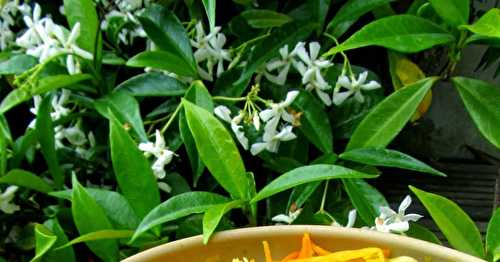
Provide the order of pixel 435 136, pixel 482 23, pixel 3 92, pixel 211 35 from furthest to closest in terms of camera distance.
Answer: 1. pixel 435 136
2. pixel 3 92
3. pixel 211 35
4. pixel 482 23

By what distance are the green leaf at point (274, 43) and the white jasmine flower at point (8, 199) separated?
0.25 metres

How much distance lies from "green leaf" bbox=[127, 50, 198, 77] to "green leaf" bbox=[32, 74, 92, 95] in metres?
0.06

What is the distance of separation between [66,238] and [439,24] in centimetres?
40

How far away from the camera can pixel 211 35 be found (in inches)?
26.4

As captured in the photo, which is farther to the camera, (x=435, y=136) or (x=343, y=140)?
(x=435, y=136)

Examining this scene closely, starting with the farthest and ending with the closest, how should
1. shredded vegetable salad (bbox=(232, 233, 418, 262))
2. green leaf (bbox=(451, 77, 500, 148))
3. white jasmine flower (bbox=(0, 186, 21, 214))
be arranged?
white jasmine flower (bbox=(0, 186, 21, 214)) < green leaf (bbox=(451, 77, 500, 148)) < shredded vegetable salad (bbox=(232, 233, 418, 262))

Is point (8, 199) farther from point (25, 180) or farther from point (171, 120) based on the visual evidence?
point (171, 120)

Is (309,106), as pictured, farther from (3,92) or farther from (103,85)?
(3,92)

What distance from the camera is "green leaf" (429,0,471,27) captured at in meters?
0.58

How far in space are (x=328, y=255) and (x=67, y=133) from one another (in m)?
0.36

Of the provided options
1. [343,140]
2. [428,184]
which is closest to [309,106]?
[343,140]

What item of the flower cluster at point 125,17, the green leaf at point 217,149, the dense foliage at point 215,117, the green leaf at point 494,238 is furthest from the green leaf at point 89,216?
the green leaf at point 494,238

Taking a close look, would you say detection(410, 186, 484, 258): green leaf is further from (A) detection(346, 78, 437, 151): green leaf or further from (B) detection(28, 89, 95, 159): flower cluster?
(B) detection(28, 89, 95, 159): flower cluster

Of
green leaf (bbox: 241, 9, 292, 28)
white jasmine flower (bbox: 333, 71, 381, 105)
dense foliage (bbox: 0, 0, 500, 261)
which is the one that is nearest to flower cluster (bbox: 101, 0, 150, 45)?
dense foliage (bbox: 0, 0, 500, 261)
